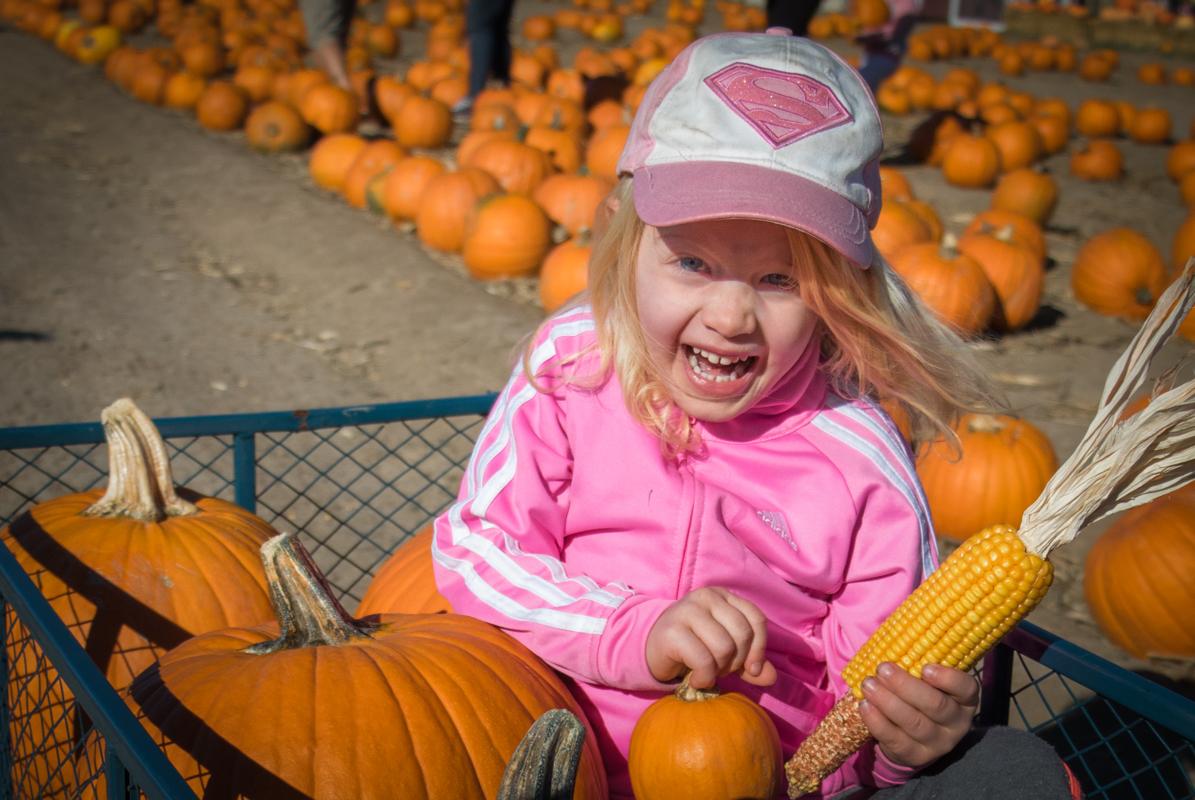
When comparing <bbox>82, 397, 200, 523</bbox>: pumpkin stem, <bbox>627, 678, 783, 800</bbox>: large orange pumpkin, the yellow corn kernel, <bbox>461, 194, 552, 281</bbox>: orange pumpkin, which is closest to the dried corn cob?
the yellow corn kernel

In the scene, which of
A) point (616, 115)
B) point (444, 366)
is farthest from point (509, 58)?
point (444, 366)

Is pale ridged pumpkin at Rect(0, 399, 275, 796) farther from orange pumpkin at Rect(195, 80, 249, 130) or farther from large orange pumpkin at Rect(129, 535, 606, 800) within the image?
orange pumpkin at Rect(195, 80, 249, 130)

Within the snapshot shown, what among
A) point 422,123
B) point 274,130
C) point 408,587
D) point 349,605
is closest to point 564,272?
point 349,605

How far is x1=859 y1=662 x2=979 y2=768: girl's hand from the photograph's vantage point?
158 centimetres

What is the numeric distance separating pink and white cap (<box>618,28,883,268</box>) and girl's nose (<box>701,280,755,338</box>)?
0.46 feet

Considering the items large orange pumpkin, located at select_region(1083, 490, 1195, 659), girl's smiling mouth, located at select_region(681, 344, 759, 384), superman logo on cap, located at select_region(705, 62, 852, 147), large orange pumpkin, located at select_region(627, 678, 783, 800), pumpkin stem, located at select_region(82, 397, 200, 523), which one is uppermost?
superman logo on cap, located at select_region(705, 62, 852, 147)

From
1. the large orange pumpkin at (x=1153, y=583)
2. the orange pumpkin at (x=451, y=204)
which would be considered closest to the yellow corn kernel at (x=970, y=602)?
the large orange pumpkin at (x=1153, y=583)

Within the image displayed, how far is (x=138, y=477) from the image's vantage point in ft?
7.45

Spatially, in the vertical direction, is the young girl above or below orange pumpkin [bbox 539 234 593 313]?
above

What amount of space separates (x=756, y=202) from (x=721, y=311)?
18 cm

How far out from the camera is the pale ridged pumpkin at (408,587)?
2.20 metres

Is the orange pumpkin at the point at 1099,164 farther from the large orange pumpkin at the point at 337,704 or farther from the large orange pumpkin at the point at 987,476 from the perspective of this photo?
the large orange pumpkin at the point at 337,704

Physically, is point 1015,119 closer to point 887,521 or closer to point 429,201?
point 429,201

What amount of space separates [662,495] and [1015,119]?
29.7 feet
